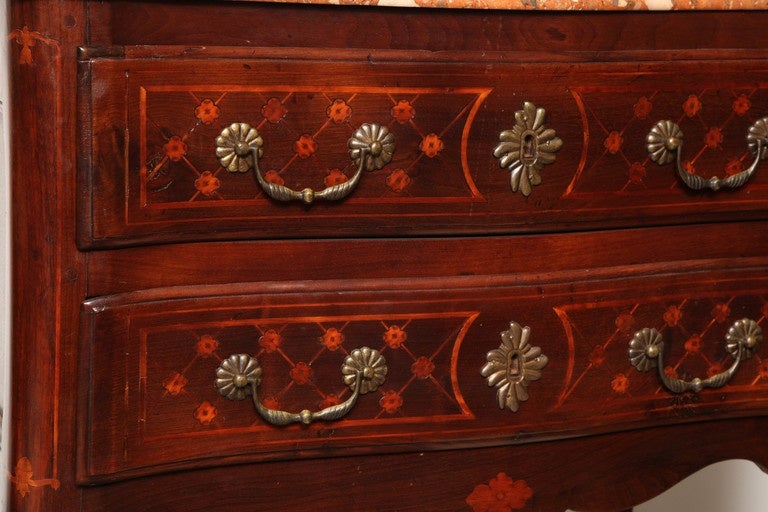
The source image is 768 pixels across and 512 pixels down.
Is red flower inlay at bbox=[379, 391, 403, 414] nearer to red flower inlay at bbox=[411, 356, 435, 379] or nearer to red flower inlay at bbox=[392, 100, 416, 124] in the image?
red flower inlay at bbox=[411, 356, 435, 379]

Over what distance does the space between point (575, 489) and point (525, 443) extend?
87mm

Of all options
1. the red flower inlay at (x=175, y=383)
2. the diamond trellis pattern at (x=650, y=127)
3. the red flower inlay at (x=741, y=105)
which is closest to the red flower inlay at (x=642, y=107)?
the diamond trellis pattern at (x=650, y=127)

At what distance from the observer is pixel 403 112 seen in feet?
3.87

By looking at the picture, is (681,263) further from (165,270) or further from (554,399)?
(165,270)

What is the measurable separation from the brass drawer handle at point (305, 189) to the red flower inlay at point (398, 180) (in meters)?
0.02

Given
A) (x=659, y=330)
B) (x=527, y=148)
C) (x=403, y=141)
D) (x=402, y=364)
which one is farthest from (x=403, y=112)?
(x=659, y=330)

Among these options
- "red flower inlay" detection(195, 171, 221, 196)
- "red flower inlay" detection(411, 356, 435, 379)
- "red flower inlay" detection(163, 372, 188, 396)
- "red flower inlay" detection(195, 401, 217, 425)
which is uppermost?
"red flower inlay" detection(195, 171, 221, 196)

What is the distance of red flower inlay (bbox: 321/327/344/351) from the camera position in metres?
1.21

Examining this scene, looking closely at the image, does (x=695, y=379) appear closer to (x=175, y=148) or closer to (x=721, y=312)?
(x=721, y=312)

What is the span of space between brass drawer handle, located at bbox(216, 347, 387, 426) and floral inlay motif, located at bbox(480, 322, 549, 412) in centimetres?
12

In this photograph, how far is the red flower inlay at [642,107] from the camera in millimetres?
1259

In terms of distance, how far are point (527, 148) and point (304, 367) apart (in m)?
0.31

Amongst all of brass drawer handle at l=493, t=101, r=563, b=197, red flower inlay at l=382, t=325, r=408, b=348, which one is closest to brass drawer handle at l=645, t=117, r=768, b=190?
brass drawer handle at l=493, t=101, r=563, b=197

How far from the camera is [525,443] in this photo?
1309 millimetres
